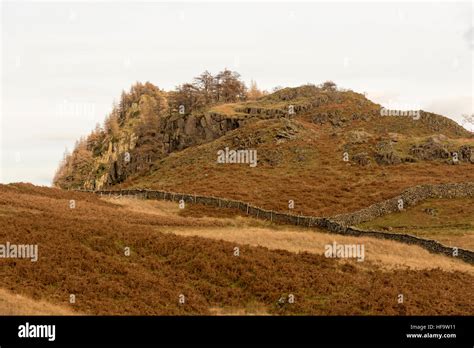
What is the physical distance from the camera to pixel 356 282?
106ft

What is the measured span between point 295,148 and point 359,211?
1677 inches

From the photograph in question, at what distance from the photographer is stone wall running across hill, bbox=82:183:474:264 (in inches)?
1938

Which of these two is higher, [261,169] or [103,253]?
[261,169]

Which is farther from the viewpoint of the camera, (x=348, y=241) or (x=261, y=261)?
(x=348, y=241)

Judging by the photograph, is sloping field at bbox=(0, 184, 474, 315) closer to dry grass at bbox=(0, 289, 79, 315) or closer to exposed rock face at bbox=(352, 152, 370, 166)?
dry grass at bbox=(0, 289, 79, 315)

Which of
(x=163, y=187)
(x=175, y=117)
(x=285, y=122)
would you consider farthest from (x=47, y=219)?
(x=175, y=117)

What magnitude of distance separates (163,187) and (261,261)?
184 ft

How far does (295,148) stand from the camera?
339ft

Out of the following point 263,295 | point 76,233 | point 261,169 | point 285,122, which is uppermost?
point 285,122

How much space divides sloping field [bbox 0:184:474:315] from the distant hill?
30765 millimetres
